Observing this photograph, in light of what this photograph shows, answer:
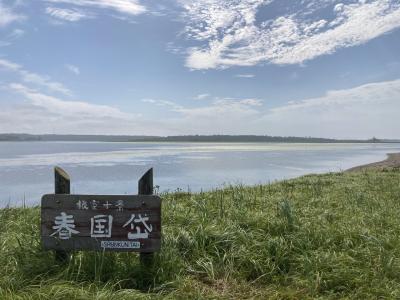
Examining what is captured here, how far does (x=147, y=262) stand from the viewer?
4.10 m

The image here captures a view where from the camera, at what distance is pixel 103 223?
4.04 meters

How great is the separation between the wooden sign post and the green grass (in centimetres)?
19

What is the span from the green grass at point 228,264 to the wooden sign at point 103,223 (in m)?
0.20

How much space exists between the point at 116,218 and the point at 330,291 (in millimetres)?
2297

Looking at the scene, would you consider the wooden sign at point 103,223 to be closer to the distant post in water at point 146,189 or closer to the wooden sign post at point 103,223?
the wooden sign post at point 103,223

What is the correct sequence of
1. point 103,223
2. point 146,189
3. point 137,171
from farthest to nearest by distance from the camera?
point 137,171 → point 146,189 → point 103,223

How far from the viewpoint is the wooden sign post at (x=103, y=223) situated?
402cm

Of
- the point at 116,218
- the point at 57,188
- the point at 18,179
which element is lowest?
the point at 18,179

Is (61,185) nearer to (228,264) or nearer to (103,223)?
(103,223)

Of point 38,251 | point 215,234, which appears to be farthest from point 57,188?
point 215,234

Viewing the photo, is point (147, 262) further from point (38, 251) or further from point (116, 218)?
point (38, 251)

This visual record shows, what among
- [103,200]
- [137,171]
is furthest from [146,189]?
[137,171]

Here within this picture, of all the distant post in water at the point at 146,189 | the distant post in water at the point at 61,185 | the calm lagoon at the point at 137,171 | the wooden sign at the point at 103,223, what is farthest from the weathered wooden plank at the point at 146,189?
the calm lagoon at the point at 137,171

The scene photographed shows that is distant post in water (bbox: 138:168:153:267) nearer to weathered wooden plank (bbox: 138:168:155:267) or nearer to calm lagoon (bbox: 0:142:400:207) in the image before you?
weathered wooden plank (bbox: 138:168:155:267)
